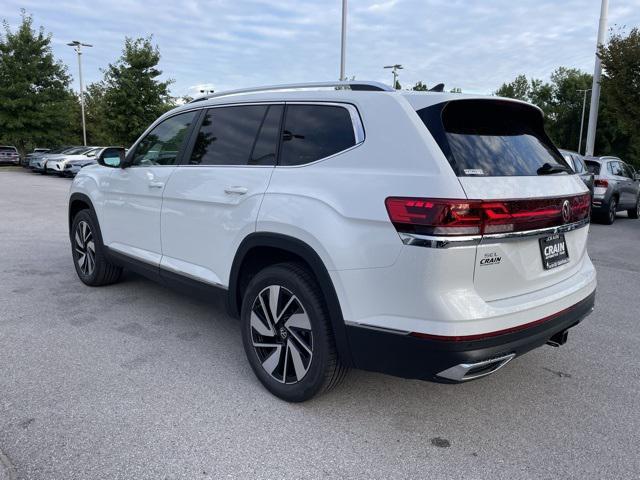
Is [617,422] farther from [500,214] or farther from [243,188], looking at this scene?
[243,188]

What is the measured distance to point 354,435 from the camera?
2.78 metres

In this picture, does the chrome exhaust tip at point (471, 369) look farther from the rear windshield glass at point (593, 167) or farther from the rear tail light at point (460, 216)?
the rear windshield glass at point (593, 167)

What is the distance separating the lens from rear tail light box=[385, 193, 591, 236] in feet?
7.66

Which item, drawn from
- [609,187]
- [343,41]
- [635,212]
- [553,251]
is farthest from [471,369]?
[343,41]

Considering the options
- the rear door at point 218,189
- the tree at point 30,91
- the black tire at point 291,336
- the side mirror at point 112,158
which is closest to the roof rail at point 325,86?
the rear door at point 218,189

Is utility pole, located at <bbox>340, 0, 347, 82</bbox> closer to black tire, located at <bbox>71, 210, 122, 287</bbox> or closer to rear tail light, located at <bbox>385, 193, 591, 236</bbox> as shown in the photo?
black tire, located at <bbox>71, 210, 122, 287</bbox>

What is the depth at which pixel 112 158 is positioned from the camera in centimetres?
490

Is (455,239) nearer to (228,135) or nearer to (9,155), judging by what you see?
(228,135)

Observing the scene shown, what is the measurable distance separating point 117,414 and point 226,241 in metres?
1.24

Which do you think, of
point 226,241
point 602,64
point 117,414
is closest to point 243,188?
point 226,241

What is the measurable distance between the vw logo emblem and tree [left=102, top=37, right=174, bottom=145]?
28673 mm

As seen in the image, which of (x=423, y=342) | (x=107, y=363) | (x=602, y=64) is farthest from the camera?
(x=602, y=64)

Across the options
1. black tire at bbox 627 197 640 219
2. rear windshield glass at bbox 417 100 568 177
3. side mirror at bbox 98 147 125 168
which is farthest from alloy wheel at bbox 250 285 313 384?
black tire at bbox 627 197 640 219

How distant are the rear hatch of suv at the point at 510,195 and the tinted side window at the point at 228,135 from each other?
1309 mm
